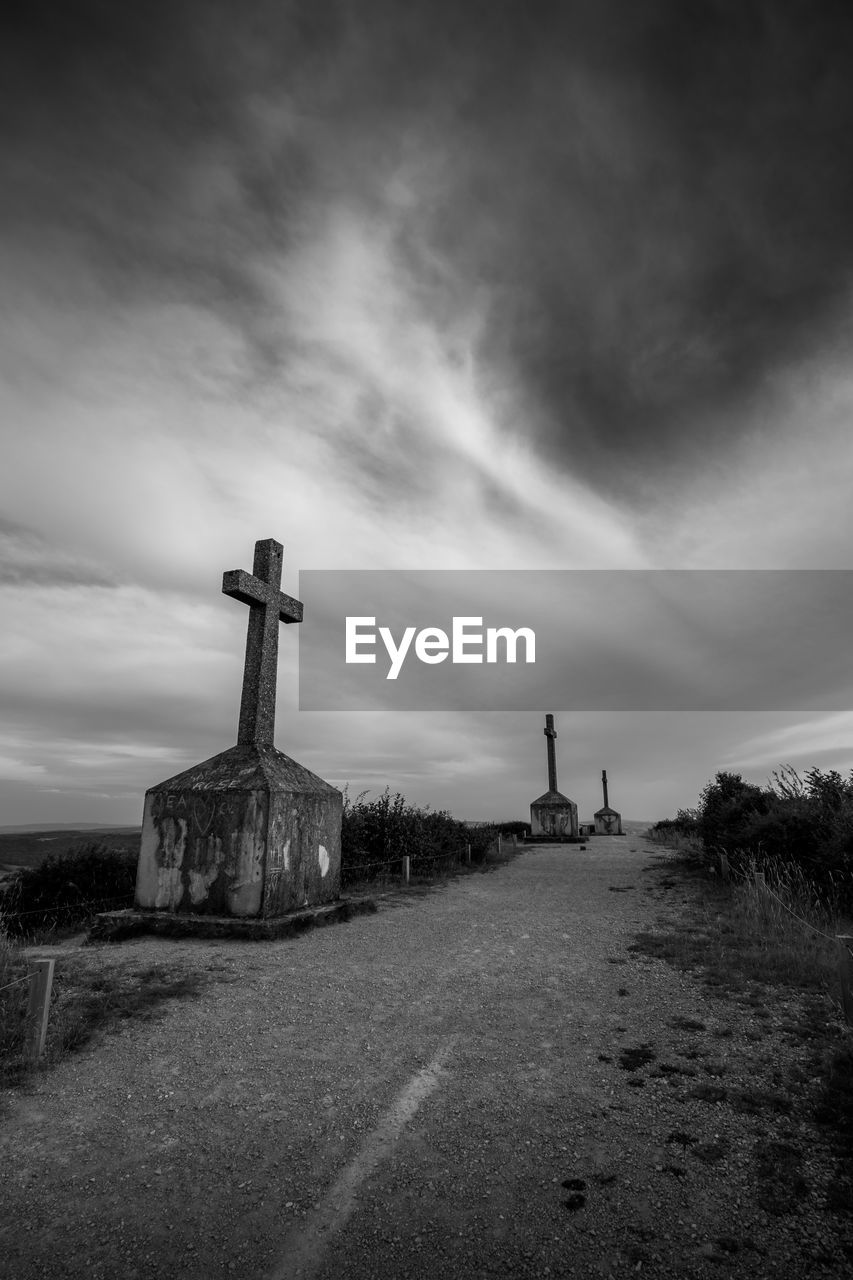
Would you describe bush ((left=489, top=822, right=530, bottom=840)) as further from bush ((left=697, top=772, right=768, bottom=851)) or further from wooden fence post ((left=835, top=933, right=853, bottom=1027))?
wooden fence post ((left=835, top=933, right=853, bottom=1027))

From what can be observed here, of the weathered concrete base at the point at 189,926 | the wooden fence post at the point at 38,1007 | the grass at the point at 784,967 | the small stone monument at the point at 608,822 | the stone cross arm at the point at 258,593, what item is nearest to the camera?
the grass at the point at 784,967

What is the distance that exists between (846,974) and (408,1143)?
135 inches

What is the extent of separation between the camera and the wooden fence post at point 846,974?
462cm

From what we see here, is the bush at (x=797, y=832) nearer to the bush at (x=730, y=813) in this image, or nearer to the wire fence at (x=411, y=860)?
the bush at (x=730, y=813)

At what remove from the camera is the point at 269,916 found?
311 inches

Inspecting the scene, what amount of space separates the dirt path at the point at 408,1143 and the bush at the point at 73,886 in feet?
19.5

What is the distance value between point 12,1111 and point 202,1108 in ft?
3.34

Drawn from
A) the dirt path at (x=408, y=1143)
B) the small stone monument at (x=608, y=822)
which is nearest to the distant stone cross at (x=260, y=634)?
the dirt path at (x=408, y=1143)

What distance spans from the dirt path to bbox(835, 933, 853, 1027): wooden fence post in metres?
0.67

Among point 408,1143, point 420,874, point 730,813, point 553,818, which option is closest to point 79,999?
point 408,1143

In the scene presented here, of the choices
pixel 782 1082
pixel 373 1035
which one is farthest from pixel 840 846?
pixel 373 1035

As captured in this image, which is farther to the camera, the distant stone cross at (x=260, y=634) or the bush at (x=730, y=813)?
the bush at (x=730, y=813)

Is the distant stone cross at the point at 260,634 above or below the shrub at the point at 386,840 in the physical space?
above

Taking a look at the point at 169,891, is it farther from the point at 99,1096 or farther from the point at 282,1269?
the point at 282,1269
